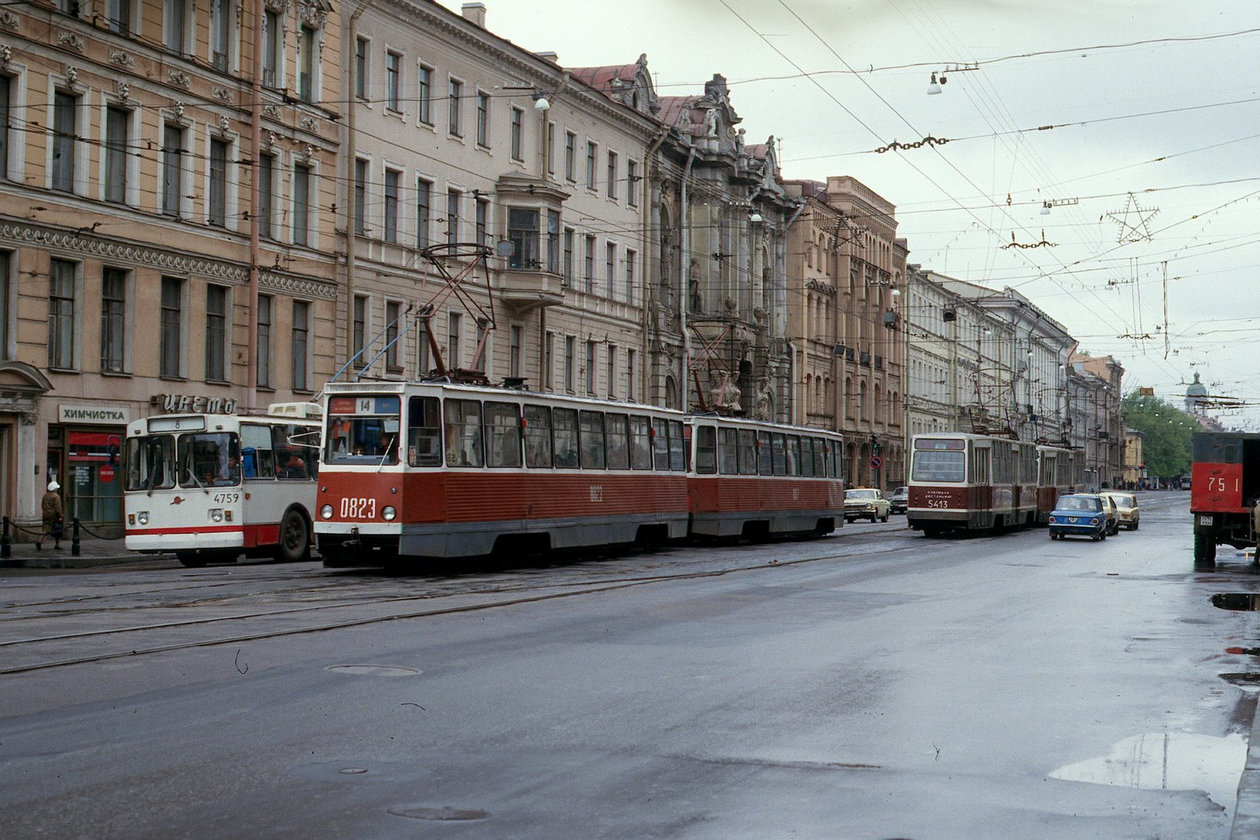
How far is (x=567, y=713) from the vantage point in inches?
400

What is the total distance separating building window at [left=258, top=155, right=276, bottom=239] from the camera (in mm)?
38062

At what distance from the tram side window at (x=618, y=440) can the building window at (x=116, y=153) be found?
39.0 ft

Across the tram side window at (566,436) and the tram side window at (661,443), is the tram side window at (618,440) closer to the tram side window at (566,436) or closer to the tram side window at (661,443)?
the tram side window at (661,443)

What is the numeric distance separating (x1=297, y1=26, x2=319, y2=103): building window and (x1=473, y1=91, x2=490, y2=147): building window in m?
8.08

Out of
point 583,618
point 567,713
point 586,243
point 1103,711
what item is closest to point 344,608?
point 583,618

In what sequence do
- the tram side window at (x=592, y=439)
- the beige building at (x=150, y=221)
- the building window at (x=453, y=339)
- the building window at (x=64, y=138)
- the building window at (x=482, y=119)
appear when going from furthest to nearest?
the building window at (x=482, y=119) < the building window at (x=453, y=339) < the building window at (x=64, y=138) < the beige building at (x=150, y=221) < the tram side window at (x=592, y=439)

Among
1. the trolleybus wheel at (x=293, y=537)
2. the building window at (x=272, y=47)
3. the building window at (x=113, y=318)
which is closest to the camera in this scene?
the trolleybus wheel at (x=293, y=537)

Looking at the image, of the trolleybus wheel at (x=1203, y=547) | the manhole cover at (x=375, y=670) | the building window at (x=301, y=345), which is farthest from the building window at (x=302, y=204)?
the manhole cover at (x=375, y=670)

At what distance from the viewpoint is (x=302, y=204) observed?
130 ft

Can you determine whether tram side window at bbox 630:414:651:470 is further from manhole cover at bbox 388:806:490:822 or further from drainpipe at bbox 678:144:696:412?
drainpipe at bbox 678:144:696:412

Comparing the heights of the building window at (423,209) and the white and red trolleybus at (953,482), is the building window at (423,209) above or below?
above

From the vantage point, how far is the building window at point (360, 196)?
41.5 meters

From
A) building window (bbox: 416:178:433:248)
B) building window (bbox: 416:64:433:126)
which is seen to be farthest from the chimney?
building window (bbox: 416:178:433:248)

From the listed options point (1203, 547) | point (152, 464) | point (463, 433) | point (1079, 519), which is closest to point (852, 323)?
point (1079, 519)
